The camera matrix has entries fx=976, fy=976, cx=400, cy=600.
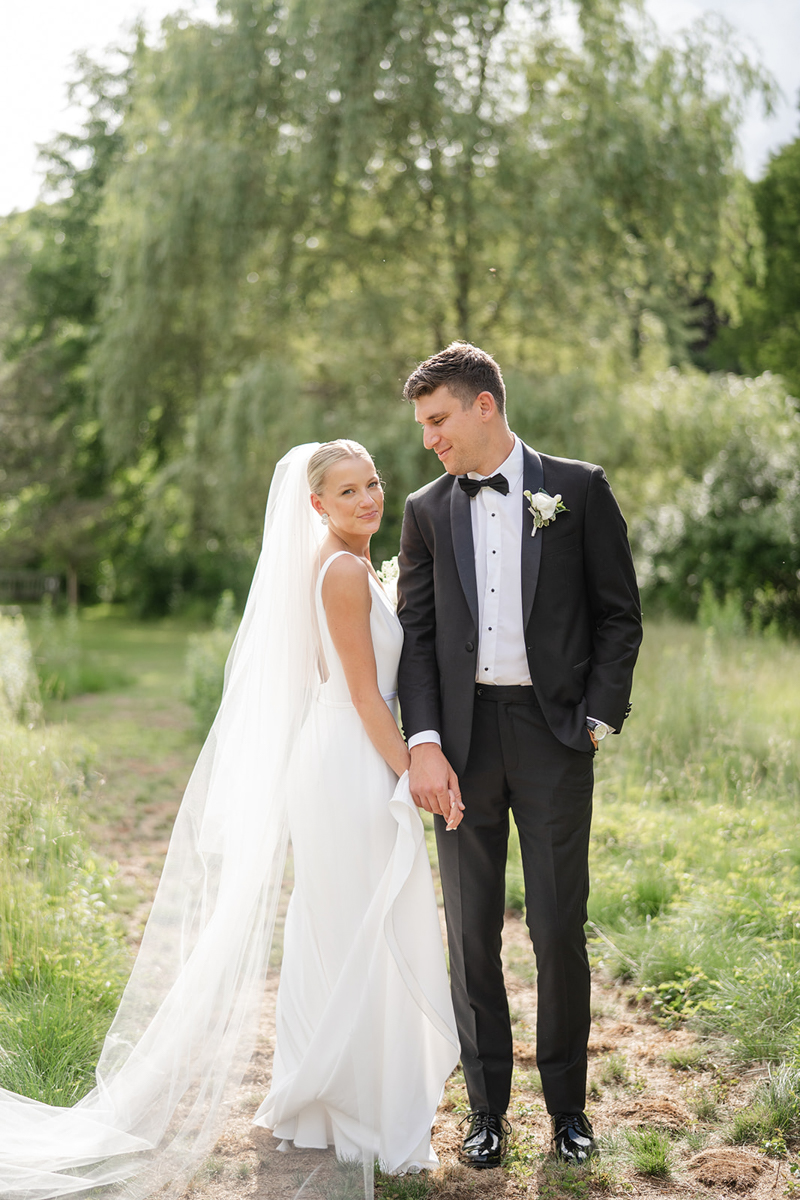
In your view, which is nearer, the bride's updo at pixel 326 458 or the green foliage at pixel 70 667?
the bride's updo at pixel 326 458

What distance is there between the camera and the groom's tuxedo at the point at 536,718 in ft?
9.15

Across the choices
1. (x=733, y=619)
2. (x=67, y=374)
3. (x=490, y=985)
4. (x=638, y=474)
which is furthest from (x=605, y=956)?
(x=67, y=374)

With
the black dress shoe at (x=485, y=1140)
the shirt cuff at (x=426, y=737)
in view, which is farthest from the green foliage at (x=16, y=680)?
the black dress shoe at (x=485, y=1140)

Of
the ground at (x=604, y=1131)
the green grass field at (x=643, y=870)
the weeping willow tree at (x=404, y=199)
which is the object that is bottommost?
the ground at (x=604, y=1131)

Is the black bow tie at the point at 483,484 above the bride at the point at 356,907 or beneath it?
above

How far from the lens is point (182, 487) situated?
1378 cm

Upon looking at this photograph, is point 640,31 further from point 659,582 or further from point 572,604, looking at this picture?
point 572,604

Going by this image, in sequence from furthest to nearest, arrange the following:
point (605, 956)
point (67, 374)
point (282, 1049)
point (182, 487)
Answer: point (67, 374) → point (182, 487) → point (605, 956) → point (282, 1049)

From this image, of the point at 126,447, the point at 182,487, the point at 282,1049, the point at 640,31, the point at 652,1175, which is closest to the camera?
the point at 652,1175

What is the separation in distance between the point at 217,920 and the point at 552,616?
1.40 meters

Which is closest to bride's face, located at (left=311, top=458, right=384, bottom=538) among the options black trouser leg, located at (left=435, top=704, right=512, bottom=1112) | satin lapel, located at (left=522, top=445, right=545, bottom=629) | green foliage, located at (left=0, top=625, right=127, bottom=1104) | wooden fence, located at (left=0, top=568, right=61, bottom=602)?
satin lapel, located at (left=522, top=445, right=545, bottom=629)

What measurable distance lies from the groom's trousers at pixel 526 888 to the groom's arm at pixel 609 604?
0.18m

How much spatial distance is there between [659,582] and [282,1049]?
1174 cm

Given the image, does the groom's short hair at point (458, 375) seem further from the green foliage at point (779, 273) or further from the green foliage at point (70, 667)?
the green foliage at point (779, 273)
